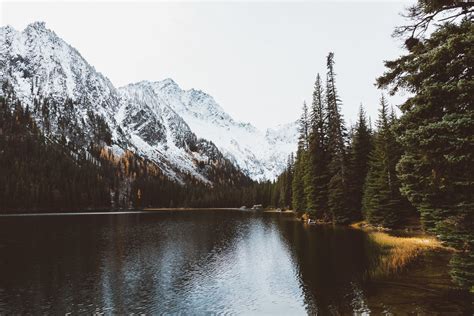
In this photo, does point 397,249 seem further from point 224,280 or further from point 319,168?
point 319,168

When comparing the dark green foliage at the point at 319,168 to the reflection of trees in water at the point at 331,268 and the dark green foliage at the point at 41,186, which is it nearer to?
the reflection of trees in water at the point at 331,268

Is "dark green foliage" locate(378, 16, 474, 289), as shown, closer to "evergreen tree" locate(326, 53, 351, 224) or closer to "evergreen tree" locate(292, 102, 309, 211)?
"evergreen tree" locate(326, 53, 351, 224)

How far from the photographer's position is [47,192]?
545 ft

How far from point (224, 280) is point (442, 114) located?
69.1 feet

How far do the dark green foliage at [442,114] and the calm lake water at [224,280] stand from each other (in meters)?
6.63

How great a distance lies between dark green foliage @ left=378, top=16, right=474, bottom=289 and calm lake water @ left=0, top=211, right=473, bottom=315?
663 centimetres

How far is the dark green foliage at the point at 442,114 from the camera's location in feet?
42.2

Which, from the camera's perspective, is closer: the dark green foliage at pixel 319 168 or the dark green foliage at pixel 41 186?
the dark green foliage at pixel 319 168

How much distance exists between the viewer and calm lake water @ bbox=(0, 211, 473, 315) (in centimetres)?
2175

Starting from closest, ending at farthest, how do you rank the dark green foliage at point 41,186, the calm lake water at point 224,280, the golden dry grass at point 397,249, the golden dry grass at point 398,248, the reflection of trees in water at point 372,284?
the reflection of trees in water at point 372,284, the calm lake water at point 224,280, the golden dry grass at point 397,249, the golden dry grass at point 398,248, the dark green foliage at point 41,186

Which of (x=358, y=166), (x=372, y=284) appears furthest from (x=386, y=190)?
(x=372, y=284)

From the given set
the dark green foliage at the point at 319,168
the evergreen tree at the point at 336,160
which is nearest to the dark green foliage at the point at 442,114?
the evergreen tree at the point at 336,160

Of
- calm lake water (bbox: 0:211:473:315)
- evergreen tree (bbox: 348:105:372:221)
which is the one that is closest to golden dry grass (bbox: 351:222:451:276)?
calm lake water (bbox: 0:211:473:315)

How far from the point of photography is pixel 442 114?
46.4 ft
